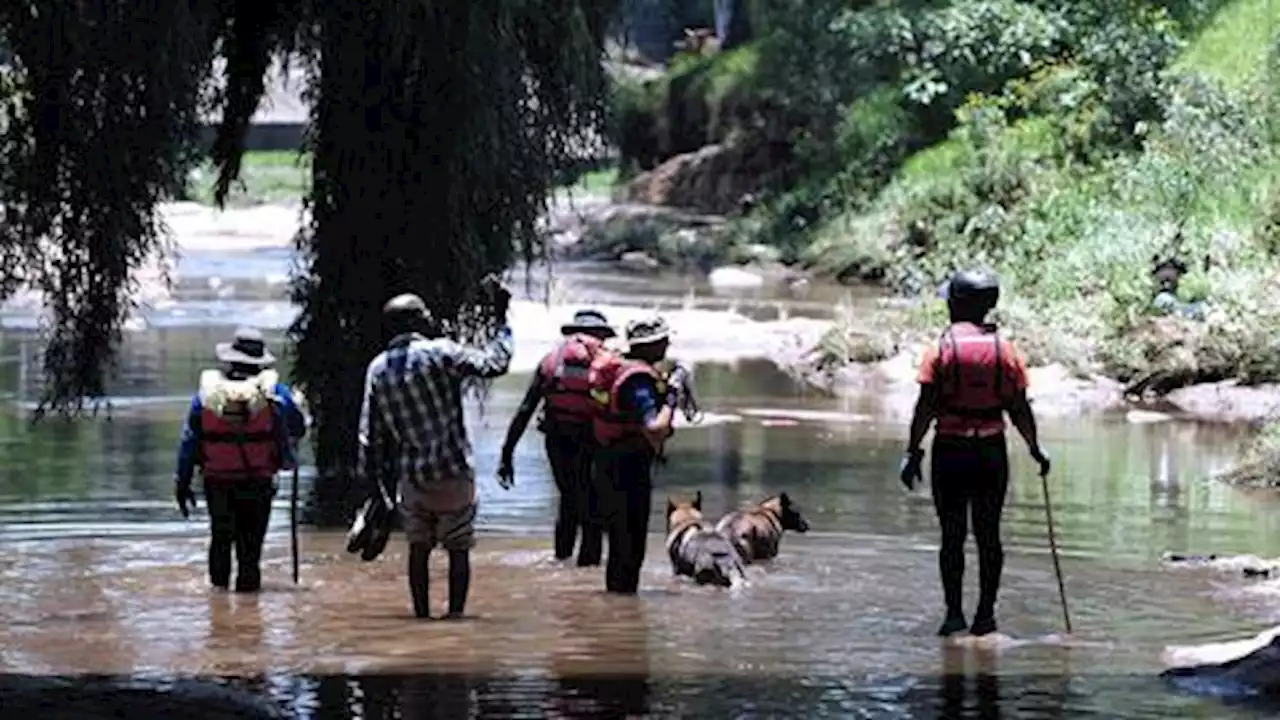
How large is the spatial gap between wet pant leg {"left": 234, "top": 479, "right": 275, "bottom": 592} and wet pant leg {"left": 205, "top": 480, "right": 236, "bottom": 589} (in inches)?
1.9

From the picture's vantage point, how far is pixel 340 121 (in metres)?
16.6

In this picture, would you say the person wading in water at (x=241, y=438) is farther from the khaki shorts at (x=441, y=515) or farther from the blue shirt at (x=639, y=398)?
the blue shirt at (x=639, y=398)

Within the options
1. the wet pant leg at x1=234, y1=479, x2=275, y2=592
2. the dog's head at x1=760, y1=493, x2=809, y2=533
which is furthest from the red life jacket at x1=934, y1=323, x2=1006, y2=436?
the wet pant leg at x1=234, y1=479, x2=275, y2=592

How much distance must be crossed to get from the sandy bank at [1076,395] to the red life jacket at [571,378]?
31.9 ft

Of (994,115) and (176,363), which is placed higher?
(994,115)

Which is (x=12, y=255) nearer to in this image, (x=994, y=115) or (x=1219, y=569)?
(x=1219, y=569)

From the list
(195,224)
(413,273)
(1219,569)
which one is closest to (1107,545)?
(1219,569)

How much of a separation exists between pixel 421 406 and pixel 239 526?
Result: 1904 mm

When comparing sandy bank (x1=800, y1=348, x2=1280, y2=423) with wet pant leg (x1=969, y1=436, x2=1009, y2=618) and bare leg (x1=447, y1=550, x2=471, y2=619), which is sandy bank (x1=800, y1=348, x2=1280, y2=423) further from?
bare leg (x1=447, y1=550, x2=471, y2=619)

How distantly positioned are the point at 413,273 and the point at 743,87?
37082mm

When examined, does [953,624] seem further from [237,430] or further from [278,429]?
[237,430]

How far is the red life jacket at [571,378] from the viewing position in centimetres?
1449

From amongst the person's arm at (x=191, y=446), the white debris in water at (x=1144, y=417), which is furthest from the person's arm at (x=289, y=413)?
the white debris in water at (x=1144, y=417)

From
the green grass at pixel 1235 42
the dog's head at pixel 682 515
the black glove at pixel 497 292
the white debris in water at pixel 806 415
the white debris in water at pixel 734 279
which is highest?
the green grass at pixel 1235 42
